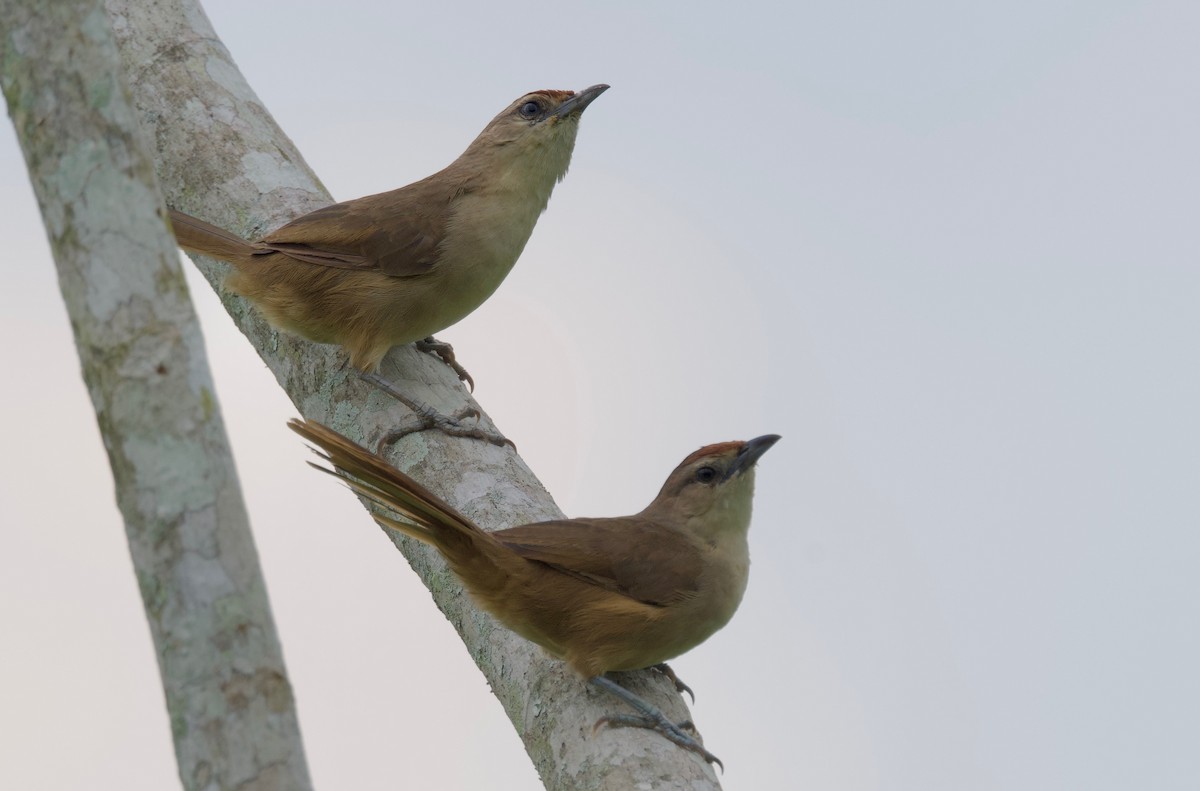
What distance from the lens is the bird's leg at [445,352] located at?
206 inches

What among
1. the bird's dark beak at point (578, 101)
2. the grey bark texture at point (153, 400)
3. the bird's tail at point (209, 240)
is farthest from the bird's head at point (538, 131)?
the grey bark texture at point (153, 400)

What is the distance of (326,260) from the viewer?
4.86 meters

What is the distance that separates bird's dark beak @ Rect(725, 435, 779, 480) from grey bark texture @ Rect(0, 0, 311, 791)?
7.92ft

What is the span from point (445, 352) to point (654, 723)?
7.28ft

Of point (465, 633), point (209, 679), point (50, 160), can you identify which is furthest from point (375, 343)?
point (209, 679)

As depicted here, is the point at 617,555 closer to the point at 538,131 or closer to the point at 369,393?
the point at 369,393

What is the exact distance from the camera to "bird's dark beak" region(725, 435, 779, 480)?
4418mm

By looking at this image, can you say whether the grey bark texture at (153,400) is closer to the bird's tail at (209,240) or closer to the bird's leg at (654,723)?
the bird's leg at (654,723)

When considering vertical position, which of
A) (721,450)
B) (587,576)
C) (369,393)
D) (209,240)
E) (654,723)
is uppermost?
(209,240)

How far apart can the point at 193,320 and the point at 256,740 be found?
0.77 metres

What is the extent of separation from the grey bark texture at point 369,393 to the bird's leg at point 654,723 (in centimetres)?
3

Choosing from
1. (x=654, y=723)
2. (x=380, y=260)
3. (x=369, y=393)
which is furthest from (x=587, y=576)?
(x=380, y=260)

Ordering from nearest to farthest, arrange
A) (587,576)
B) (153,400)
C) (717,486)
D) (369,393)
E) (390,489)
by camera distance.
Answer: (153,400) → (390,489) → (587,576) → (717,486) → (369,393)

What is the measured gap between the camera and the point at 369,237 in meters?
4.90
